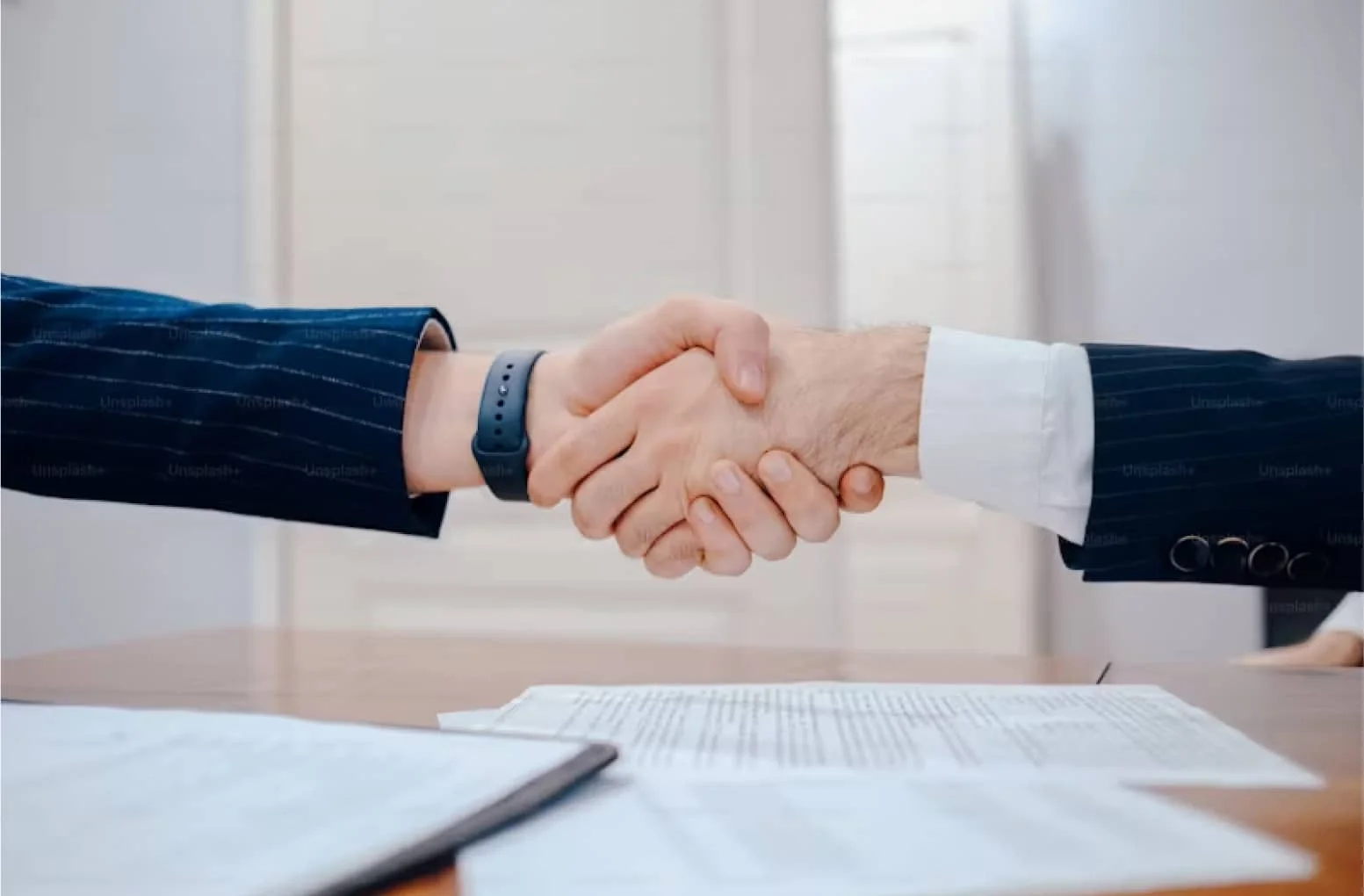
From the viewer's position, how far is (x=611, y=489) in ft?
3.03

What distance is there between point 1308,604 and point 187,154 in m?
1.96

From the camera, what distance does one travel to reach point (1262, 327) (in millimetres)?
1631

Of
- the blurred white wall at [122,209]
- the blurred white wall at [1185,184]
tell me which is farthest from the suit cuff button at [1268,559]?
the blurred white wall at [122,209]

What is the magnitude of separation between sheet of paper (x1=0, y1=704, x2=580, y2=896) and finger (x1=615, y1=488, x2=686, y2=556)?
45 cm

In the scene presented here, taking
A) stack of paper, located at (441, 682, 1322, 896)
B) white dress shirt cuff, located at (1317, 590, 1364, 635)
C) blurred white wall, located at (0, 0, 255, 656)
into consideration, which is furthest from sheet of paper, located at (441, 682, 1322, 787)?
blurred white wall, located at (0, 0, 255, 656)

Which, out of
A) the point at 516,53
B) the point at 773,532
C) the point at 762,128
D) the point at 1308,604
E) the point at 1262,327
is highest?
the point at 516,53

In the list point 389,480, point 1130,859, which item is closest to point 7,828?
point 1130,859

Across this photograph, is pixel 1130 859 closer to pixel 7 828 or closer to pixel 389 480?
pixel 7 828

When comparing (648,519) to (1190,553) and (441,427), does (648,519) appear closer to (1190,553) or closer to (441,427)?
(441,427)

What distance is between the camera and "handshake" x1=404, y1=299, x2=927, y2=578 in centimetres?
87

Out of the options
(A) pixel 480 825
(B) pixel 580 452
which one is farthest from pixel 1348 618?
(A) pixel 480 825

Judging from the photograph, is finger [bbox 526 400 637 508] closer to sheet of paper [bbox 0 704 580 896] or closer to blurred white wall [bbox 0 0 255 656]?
sheet of paper [bbox 0 704 580 896]

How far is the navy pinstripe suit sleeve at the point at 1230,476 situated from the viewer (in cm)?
72

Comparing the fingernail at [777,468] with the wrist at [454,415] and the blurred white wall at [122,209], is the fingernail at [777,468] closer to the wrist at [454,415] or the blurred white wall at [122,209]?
the wrist at [454,415]
